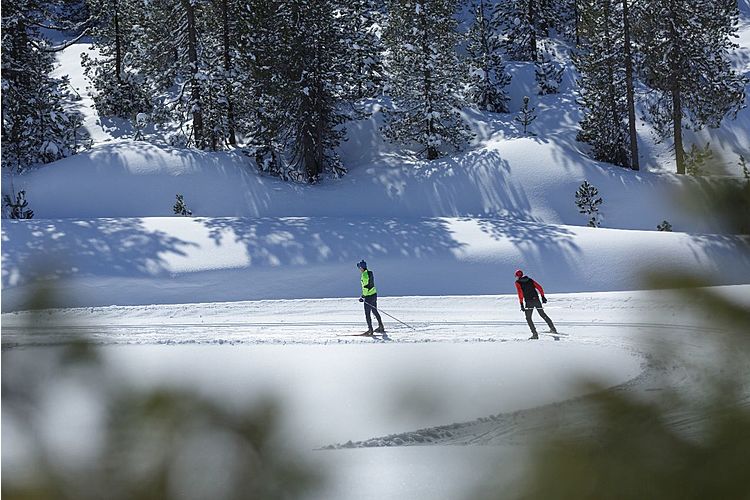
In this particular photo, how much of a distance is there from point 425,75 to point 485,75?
620 centimetres

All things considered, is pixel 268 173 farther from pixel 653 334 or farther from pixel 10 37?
pixel 653 334

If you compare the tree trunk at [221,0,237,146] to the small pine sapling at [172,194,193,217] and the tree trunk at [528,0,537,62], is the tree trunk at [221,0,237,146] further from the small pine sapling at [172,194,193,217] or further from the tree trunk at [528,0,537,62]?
the tree trunk at [528,0,537,62]

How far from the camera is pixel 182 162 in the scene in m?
26.2

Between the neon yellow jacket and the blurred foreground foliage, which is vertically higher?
the blurred foreground foliage

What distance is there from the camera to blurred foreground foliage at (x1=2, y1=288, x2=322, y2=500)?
3.37 feet

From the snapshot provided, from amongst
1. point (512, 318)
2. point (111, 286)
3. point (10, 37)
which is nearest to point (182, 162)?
point (10, 37)

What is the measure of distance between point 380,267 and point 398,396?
17.3 metres

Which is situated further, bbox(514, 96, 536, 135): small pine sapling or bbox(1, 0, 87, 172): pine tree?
bbox(514, 96, 536, 135): small pine sapling

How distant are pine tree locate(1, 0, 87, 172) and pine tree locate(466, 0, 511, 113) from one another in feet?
57.1

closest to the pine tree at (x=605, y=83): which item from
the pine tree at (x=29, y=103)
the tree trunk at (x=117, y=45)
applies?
the pine tree at (x=29, y=103)

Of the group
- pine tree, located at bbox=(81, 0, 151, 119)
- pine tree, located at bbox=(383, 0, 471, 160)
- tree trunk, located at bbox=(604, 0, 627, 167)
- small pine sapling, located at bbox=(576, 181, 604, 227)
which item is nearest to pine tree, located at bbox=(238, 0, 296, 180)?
pine tree, located at bbox=(383, 0, 471, 160)

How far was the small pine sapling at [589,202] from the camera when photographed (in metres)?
22.8

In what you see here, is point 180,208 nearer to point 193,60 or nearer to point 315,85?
point 193,60

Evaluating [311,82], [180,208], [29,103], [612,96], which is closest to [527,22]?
[612,96]
